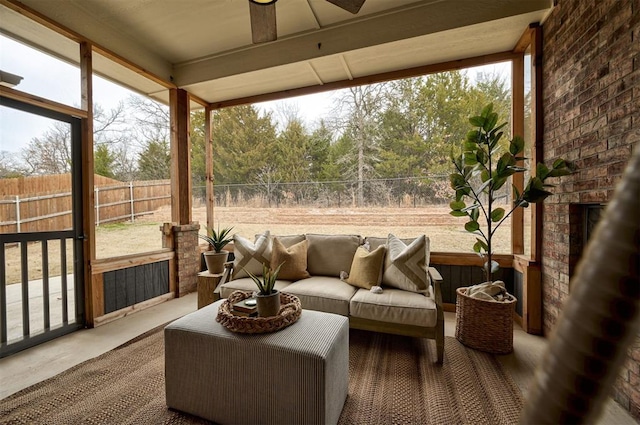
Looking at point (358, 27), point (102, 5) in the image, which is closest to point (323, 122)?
point (358, 27)

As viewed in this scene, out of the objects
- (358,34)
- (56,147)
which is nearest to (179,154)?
(56,147)

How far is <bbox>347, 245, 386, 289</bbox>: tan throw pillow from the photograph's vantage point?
2564 millimetres

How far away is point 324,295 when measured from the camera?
2.40 metres

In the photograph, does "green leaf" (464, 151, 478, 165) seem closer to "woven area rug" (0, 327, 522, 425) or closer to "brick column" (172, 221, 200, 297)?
"woven area rug" (0, 327, 522, 425)

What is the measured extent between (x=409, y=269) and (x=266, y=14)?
7.54 feet

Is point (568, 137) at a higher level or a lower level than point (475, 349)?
higher

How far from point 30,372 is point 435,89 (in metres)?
4.44

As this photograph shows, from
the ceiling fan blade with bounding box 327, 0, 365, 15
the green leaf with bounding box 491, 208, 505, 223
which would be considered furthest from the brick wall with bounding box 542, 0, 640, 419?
the ceiling fan blade with bounding box 327, 0, 365, 15

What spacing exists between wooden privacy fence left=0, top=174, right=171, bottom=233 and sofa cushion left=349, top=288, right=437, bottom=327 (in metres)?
2.77

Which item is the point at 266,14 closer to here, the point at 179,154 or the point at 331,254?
the point at 331,254

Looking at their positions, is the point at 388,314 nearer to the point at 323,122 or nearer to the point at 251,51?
the point at 323,122

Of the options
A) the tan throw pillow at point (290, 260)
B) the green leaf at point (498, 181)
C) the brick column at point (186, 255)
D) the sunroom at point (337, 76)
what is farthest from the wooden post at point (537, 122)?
the brick column at point (186, 255)

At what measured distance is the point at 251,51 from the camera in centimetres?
327

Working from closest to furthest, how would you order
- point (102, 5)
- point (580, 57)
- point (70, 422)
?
point (70, 422), point (580, 57), point (102, 5)
